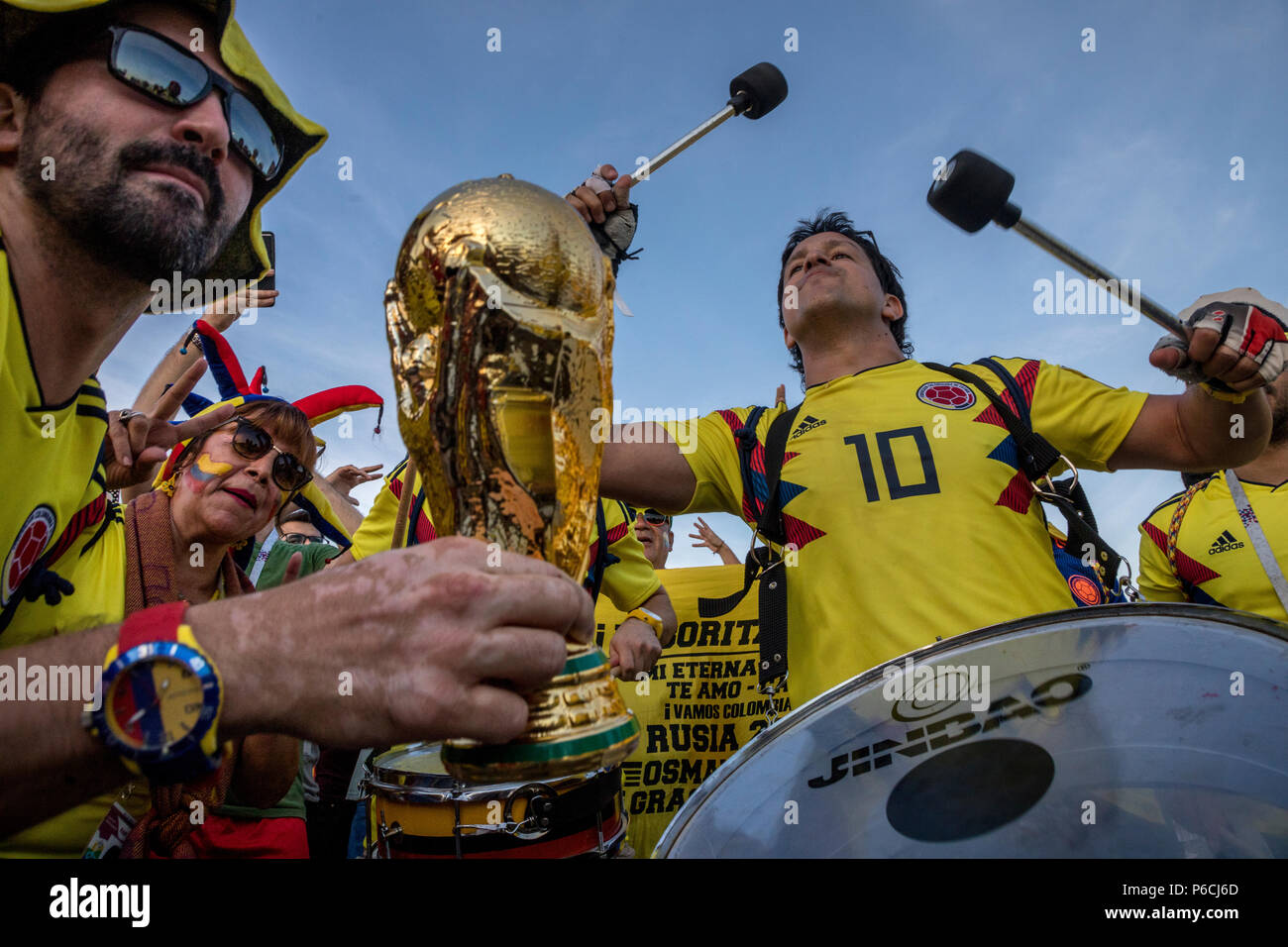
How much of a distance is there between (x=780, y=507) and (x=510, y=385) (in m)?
1.35

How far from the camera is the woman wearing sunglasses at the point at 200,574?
1556mm

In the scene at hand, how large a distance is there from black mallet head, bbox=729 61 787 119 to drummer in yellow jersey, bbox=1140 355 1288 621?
2.42m

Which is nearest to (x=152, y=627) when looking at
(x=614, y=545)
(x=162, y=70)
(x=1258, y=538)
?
(x=162, y=70)

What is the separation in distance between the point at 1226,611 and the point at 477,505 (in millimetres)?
918

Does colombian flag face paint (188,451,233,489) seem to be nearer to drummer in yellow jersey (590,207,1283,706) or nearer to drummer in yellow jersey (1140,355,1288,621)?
drummer in yellow jersey (590,207,1283,706)

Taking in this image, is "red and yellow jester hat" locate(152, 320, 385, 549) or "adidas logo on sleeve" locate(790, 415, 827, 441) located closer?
"adidas logo on sleeve" locate(790, 415, 827, 441)

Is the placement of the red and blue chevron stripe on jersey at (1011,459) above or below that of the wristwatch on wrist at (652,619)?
above

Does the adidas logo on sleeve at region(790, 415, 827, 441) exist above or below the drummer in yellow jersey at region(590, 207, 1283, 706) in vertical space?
above

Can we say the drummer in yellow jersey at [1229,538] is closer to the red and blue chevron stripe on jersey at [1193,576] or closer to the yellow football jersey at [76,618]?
the red and blue chevron stripe on jersey at [1193,576]

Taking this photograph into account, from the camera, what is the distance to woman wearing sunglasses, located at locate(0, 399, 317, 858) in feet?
5.10

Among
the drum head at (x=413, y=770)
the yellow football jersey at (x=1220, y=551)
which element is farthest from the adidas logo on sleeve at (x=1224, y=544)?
the drum head at (x=413, y=770)

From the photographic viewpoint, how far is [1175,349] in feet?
5.06

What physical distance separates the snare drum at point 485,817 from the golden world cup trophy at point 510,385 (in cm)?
110

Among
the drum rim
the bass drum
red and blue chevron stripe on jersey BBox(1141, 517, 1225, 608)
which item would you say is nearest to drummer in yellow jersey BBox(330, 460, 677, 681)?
the drum rim
